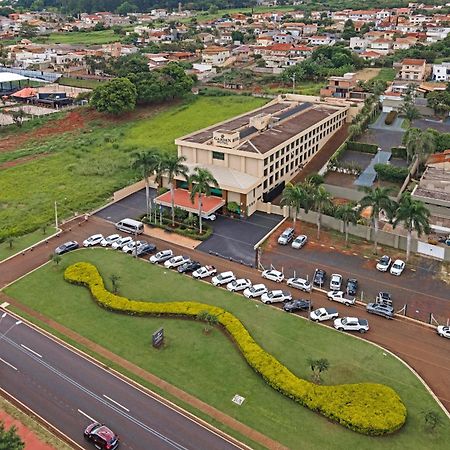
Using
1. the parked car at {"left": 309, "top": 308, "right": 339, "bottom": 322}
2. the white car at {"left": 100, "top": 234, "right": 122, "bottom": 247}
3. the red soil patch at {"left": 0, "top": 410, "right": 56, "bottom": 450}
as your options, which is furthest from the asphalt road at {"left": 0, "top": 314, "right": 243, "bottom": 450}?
the white car at {"left": 100, "top": 234, "right": 122, "bottom": 247}

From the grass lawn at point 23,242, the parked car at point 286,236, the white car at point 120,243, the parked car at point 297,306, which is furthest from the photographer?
the parked car at point 286,236

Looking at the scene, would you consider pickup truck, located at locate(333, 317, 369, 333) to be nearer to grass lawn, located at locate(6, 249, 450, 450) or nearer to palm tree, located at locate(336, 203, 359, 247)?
grass lawn, located at locate(6, 249, 450, 450)

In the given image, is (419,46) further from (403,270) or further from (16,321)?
(16,321)

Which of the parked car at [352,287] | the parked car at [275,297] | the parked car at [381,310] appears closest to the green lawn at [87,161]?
the parked car at [275,297]

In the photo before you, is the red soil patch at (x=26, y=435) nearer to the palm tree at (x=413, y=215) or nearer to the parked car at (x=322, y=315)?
the parked car at (x=322, y=315)

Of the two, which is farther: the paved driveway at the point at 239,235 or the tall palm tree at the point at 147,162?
the tall palm tree at the point at 147,162

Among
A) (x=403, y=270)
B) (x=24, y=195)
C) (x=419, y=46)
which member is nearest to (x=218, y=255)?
(x=403, y=270)

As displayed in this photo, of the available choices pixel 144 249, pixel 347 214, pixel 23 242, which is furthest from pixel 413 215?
pixel 23 242

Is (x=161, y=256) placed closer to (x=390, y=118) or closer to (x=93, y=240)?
(x=93, y=240)
